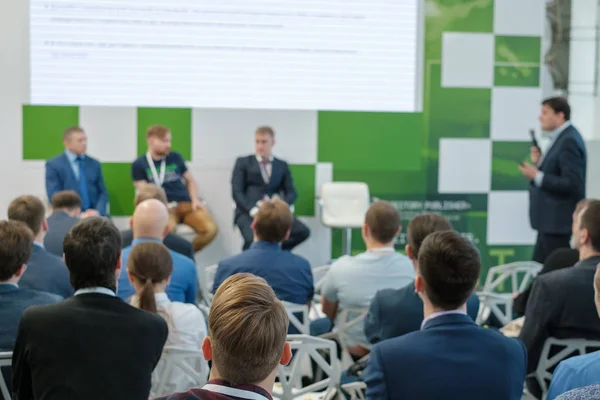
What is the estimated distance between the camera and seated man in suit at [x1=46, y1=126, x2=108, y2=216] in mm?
6129

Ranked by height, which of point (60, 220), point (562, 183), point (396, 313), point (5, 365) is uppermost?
point (562, 183)

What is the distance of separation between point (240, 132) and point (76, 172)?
1.42 meters

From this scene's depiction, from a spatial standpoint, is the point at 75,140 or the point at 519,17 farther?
the point at 519,17

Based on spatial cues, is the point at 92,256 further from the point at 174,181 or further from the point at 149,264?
the point at 174,181

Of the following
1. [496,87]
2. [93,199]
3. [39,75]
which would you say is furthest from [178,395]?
[496,87]

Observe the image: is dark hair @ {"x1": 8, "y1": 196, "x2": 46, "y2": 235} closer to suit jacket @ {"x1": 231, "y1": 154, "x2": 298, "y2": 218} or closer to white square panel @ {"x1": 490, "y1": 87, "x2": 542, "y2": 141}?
suit jacket @ {"x1": 231, "y1": 154, "x2": 298, "y2": 218}

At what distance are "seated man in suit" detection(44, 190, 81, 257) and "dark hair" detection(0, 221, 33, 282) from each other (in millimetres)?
1529

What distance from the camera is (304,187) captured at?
6.93 metres

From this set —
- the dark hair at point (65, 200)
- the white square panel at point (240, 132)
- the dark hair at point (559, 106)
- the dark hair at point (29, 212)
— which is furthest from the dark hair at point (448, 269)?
the white square panel at point (240, 132)

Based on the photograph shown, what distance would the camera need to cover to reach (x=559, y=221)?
5562 millimetres

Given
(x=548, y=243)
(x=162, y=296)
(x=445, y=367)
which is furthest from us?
(x=548, y=243)

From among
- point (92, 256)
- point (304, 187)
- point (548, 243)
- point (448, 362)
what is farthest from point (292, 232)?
point (448, 362)

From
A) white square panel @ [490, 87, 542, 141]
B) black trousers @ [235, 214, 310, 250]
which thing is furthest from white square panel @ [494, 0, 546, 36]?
black trousers @ [235, 214, 310, 250]

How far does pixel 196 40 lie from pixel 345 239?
2.10 meters
